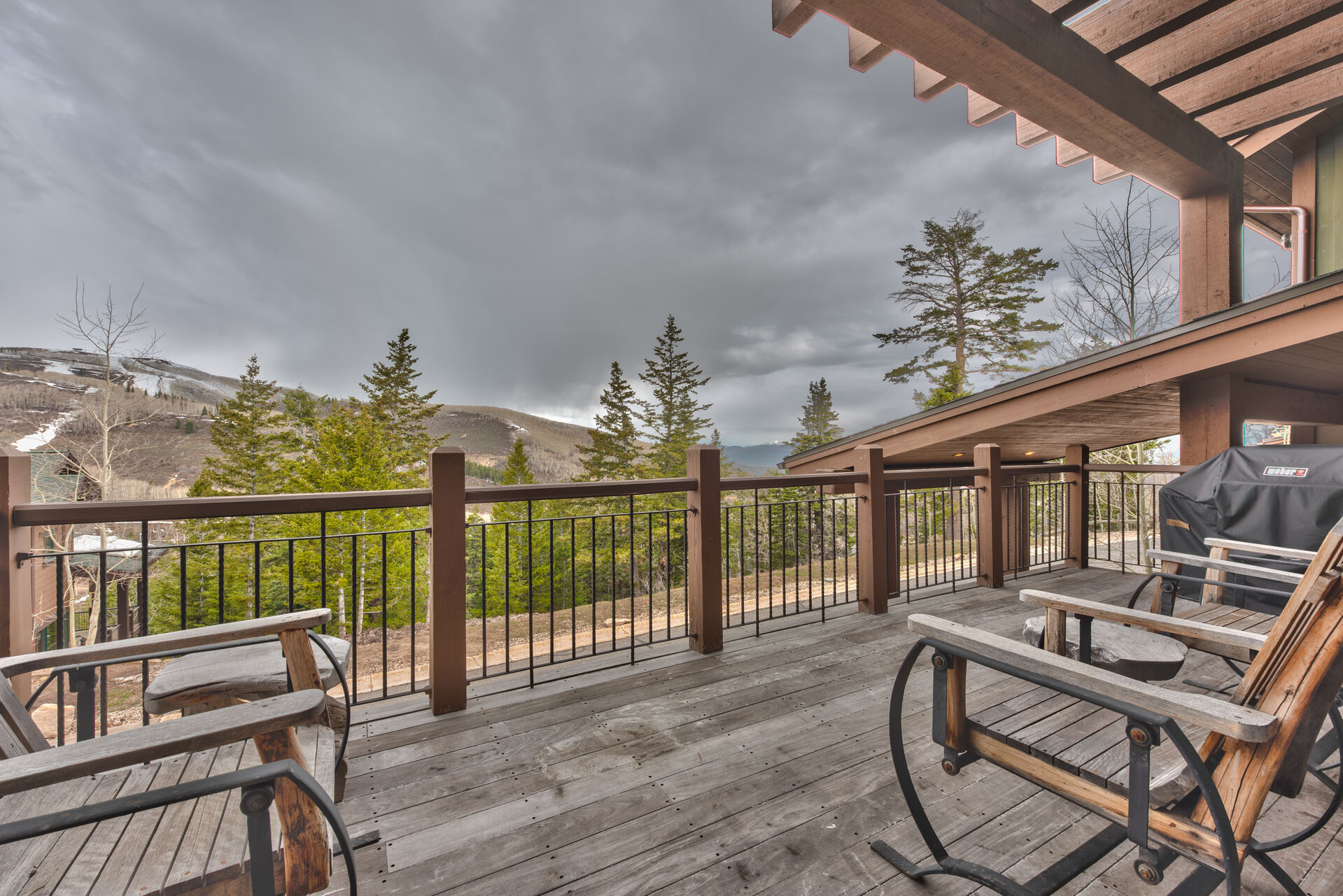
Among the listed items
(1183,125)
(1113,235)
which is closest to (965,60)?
(1183,125)

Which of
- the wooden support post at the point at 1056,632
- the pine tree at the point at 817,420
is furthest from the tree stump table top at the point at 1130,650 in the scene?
the pine tree at the point at 817,420

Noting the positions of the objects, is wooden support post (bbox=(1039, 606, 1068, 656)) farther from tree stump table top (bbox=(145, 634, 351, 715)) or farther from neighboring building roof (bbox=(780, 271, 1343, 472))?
neighboring building roof (bbox=(780, 271, 1343, 472))

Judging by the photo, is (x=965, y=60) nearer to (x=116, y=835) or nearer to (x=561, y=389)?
(x=116, y=835)

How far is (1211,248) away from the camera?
4.15m

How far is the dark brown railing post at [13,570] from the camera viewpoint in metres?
1.81

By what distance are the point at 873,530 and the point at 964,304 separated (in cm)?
2053

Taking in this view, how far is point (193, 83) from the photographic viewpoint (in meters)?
Answer: 30.2

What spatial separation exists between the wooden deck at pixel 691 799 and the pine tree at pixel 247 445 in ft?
89.2

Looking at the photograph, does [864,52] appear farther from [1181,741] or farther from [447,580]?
[447,580]

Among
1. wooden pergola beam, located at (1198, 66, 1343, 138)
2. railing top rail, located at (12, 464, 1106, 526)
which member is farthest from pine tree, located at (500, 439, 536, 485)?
wooden pergola beam, located at (1198, 66, 1343, 138)

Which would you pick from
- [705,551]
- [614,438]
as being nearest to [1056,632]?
[705,551]

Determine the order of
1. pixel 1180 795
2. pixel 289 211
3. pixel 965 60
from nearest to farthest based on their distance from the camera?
pixel 1180 795, pixel 965 60, pixel 289 211

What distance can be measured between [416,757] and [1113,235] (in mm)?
13298

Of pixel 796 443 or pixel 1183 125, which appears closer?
pixel 1183 125
